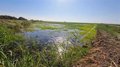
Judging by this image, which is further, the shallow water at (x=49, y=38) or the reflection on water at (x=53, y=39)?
the shallow water at (x=49, y=38)

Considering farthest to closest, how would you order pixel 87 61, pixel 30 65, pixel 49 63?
pixel 87 61 < pixel 49 63 < pixel 30 65

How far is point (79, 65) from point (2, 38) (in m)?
4.50

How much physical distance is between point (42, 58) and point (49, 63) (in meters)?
0.66

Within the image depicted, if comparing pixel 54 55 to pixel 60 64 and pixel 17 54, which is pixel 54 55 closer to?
pixel 60 64

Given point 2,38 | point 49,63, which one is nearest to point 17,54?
point 2,38

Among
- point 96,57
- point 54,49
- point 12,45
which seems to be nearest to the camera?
point 54,49

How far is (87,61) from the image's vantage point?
11.1m

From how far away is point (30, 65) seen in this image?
7.20m

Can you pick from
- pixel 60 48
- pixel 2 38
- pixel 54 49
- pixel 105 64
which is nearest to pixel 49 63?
pixel 54 49

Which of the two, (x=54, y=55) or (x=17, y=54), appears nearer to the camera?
(x=54, y=55)

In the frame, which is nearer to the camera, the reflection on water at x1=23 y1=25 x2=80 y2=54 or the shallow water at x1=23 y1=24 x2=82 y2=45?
the reflection on water at x1=23 y1=25 x2=80 y2=54

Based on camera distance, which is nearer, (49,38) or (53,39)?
(53,39)

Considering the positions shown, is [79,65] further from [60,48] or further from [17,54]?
[17,54]

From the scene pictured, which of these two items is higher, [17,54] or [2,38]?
[2,38]
